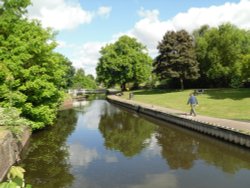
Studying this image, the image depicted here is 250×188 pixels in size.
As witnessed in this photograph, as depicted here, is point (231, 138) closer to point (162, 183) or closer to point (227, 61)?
point (162, 183)

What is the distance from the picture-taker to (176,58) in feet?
184

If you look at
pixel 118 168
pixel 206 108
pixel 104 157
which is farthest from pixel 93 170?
pixel 206 108

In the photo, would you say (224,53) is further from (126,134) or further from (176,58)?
(126,134)

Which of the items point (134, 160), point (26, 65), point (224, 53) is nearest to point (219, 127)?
point (134, 160)

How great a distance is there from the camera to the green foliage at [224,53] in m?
56.7

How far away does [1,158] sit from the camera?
13.4 metres

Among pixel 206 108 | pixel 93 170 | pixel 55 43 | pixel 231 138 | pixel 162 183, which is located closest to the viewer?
pixel 162 183

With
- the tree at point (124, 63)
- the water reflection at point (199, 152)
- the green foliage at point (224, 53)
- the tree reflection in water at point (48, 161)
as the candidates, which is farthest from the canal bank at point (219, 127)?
the tree at point (124, 63)

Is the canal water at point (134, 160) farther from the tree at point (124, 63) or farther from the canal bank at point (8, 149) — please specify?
the tree at point (124, 63)

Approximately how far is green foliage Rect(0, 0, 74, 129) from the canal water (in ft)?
8.15

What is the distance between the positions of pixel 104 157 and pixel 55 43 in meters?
12.3

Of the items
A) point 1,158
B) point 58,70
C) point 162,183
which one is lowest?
point 162,183

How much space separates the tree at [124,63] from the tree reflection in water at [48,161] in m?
47.7

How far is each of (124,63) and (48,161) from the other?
5595 cm
